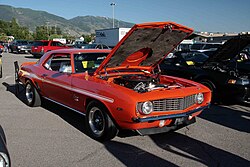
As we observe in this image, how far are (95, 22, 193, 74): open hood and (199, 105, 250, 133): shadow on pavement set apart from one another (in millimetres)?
1712

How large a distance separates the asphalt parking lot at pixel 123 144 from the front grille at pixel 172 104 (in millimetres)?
617

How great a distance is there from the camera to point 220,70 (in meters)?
6.78

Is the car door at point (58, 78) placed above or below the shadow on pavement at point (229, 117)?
above

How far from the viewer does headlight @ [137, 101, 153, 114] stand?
3.59 meters

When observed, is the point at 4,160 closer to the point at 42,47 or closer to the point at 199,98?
the point at 199,98

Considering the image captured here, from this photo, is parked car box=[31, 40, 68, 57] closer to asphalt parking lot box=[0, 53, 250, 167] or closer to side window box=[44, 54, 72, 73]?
side window box=[44, 54, 72, 73]

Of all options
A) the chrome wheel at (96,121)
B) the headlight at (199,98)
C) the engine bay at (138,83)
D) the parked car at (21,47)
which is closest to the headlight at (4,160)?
the chrome wheel at (96,121)

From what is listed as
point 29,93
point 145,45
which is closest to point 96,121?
point 145,45

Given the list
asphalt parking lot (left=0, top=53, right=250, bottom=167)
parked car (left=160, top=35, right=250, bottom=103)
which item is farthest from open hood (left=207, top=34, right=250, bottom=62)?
asphalt parking lot (left=0, top=53, right=250, bottom=167)

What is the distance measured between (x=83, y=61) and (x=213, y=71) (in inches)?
137

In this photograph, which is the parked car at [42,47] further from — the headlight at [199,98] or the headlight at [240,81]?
the headlight at [199,98]

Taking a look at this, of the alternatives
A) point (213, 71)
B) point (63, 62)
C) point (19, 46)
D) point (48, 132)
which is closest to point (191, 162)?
point (48, 132)

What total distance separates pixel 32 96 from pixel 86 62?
6.72 ft

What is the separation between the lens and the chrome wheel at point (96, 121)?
421cm
